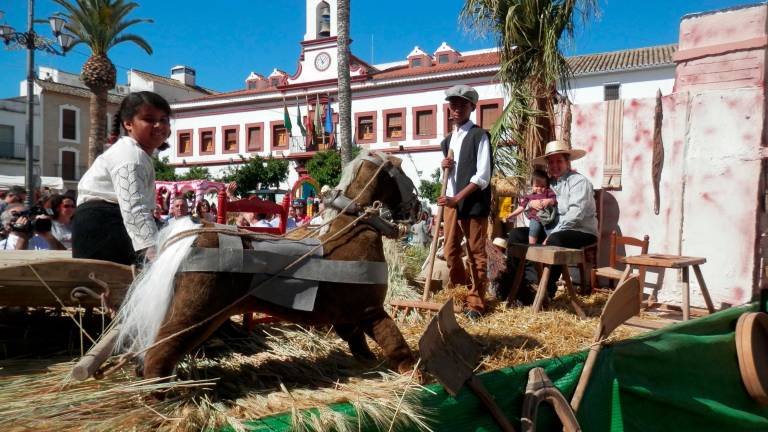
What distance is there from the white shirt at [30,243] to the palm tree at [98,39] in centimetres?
1240

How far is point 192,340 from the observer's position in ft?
7.40

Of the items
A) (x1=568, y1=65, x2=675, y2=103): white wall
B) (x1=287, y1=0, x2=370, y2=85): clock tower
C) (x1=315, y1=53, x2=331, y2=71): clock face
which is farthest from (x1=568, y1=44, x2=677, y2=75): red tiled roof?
(x1=315, y1=53, x2=331, y2=71): clock face

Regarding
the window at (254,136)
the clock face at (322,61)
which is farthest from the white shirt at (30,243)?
the window at (254,136)

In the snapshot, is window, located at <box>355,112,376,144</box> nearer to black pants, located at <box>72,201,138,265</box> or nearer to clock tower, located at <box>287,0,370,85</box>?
clock tower, located at <box>287,0,370,85</box>

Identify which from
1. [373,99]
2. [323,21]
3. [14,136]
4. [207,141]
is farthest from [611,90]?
[14,136]

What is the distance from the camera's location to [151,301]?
224cm

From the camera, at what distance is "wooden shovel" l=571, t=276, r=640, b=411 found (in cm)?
315

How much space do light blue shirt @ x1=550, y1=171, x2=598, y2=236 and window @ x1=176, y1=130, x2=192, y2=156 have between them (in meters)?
34.5

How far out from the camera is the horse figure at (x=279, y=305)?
2236mm

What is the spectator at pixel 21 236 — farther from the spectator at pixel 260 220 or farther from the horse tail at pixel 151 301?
the horse tail at pixel 151 301

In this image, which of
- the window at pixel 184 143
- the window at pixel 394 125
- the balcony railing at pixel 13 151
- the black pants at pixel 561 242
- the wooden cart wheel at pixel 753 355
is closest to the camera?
the wooden cart wheel at pixel 753 355

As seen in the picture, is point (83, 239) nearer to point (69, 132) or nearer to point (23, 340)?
point (23, 340)

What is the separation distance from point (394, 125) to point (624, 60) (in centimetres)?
1205

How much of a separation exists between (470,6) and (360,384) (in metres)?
6.44
